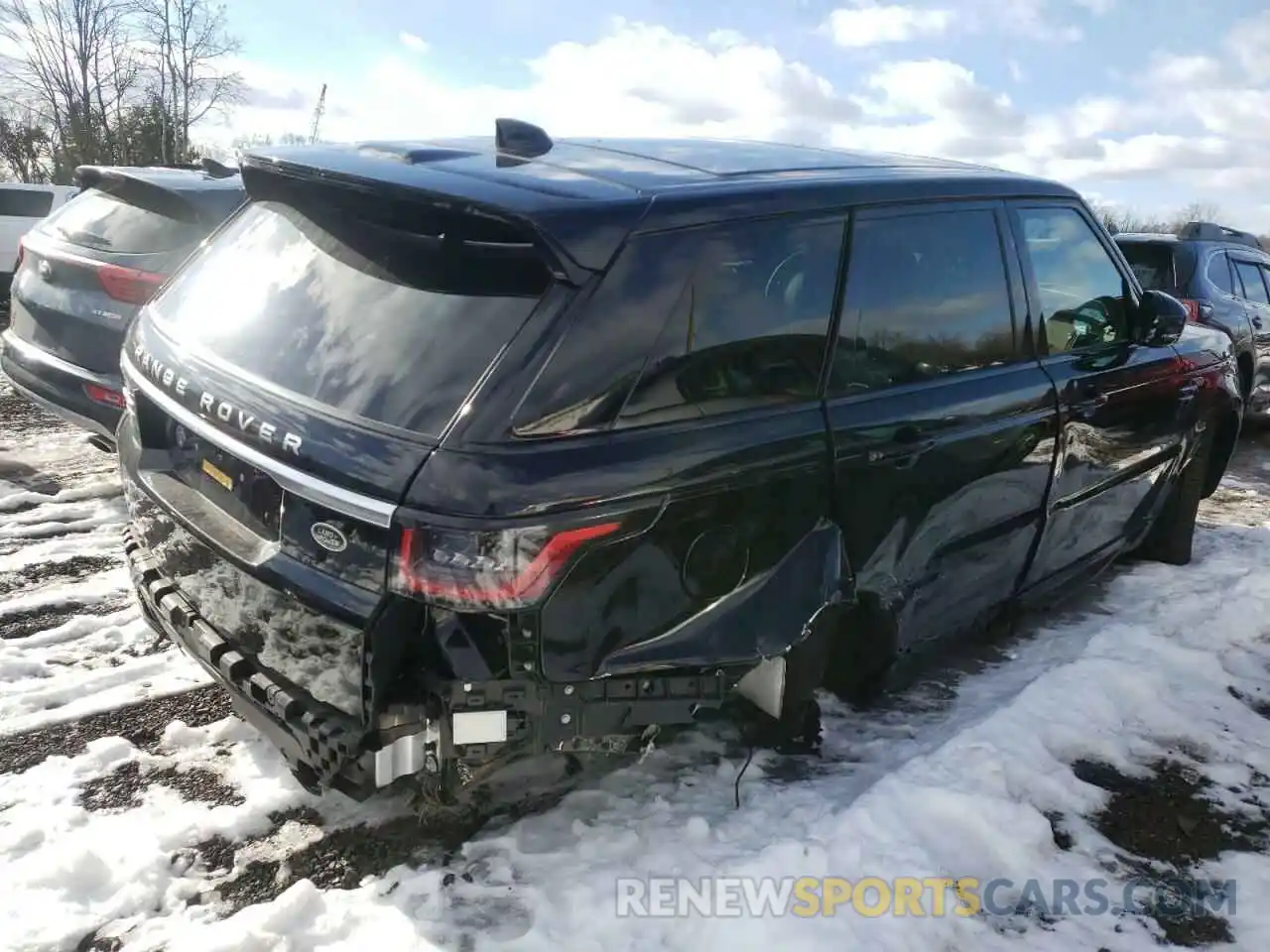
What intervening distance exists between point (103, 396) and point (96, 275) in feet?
2.12

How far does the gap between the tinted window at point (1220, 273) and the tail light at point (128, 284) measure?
25.6 feet

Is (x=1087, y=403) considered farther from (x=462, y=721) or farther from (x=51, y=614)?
(x=51, y=614)

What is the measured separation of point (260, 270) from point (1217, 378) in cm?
443

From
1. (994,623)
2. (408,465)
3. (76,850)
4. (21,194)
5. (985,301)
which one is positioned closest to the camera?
(408,465)

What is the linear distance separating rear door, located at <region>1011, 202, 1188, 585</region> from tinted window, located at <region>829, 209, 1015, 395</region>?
10.9 inches

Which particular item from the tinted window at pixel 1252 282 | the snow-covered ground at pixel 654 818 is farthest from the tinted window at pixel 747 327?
the tinted window at pixel 1252 282

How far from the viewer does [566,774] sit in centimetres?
303

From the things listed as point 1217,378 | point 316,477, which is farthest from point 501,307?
point 1217,378

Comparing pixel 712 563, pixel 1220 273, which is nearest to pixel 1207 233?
pixel 1220 273

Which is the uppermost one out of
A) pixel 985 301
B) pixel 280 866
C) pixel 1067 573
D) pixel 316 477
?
pixel 985 301

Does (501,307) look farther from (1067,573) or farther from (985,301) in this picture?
(1067,573)

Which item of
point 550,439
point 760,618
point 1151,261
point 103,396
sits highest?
point 1151,261

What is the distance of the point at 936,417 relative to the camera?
3049mm

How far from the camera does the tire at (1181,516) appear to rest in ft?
16.3
